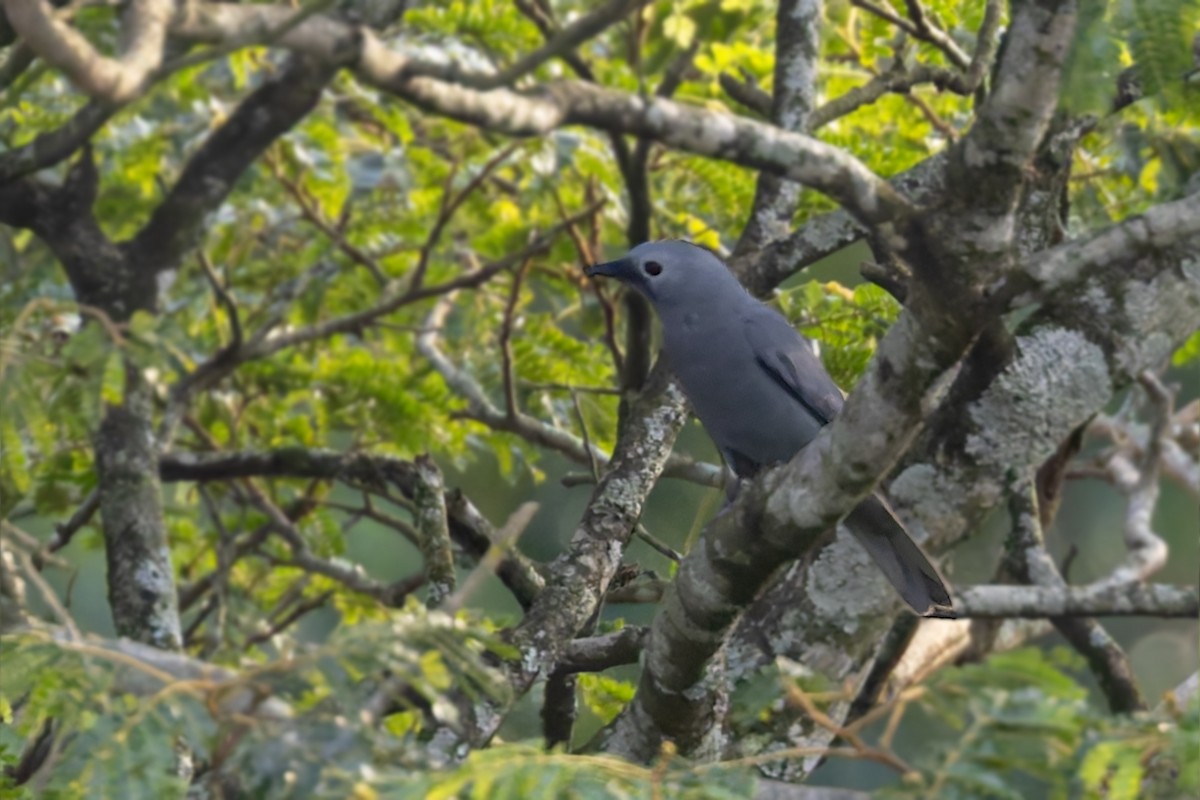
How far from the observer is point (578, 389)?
4938 mm

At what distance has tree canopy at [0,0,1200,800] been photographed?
1.99 metres

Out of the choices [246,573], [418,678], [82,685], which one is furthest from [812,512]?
[246,573]

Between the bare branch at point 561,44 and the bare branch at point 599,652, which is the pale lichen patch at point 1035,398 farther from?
the bare branch at point 561,44

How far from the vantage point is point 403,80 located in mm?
2215

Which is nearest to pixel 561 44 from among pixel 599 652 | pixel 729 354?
pixel 599 652

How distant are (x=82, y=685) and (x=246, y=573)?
4826 millimetres

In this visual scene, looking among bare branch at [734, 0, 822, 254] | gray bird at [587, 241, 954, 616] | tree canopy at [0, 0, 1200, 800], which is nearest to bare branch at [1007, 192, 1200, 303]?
tree canopy at [0, 0, 1200, 800]

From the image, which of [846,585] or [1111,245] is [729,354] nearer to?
[846,585]

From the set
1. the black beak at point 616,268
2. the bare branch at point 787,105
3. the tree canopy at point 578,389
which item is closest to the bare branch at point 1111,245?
the tree canopy at point 578,389

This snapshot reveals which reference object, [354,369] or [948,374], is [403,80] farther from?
[354,369]

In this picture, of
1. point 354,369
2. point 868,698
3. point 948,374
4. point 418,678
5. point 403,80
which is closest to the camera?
point 418,678

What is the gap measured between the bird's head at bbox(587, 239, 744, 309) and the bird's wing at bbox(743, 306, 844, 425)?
0.13 metres

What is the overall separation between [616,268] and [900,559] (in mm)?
1172

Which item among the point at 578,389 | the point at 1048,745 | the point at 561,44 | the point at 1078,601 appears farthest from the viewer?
the point at 578,389
